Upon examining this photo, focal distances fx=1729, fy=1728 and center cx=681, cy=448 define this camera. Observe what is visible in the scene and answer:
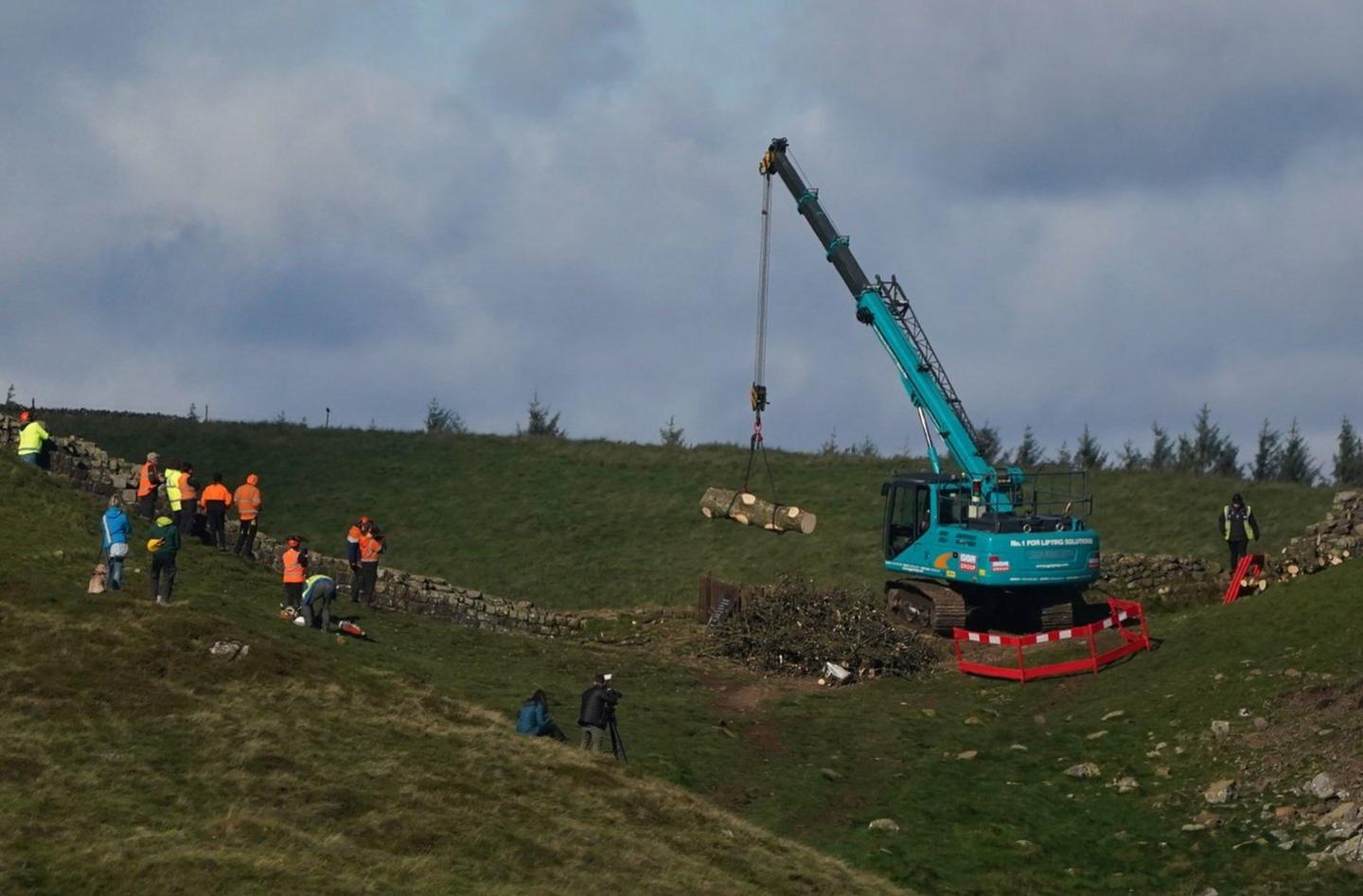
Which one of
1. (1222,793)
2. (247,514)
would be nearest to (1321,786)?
(1222,793)

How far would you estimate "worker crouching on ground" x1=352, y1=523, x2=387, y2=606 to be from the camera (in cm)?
3803

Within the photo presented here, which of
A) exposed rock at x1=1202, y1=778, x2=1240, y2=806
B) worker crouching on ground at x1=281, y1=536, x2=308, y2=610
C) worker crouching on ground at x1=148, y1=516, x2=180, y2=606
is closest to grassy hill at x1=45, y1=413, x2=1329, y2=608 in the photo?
worker crouching on ground at x1=281, y1=536, x2=308, y2=610

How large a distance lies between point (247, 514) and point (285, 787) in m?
16.8

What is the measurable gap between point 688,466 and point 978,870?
133 feet

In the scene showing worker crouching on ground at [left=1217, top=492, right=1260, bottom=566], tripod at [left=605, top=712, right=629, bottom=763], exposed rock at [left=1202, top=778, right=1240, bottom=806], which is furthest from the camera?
worker crouching on ground at [left=1217, top=492, right=1260, bottom=566]

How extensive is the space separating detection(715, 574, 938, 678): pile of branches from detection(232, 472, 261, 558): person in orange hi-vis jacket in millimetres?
10841

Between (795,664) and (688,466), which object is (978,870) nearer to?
(795,664)

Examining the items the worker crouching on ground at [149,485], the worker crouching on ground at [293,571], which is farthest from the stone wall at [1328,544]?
the worker crouching on ground at [149,485]

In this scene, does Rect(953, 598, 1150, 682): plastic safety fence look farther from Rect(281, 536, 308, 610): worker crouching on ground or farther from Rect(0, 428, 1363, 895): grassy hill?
Rect(281, 536, 308, 610): worker crouching on ground

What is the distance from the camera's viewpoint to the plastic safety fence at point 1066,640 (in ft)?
115

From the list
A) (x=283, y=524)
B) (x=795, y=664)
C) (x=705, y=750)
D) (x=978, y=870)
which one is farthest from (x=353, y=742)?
(x=283, y=524)

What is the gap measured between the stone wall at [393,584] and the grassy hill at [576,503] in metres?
8.06

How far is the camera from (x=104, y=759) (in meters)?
22.9

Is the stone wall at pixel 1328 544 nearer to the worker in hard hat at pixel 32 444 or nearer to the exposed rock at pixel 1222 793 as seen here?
the exposed rock at pixel 1222 793
